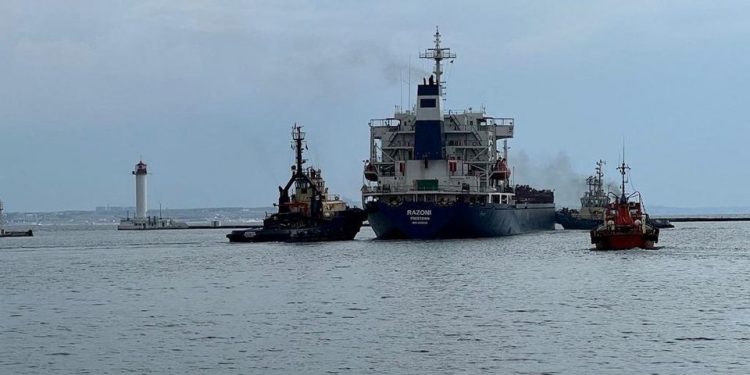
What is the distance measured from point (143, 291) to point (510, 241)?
4932 centimetres

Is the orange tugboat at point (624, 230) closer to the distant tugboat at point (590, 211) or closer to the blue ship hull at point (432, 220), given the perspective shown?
the blue ship hull at point (432, 220)

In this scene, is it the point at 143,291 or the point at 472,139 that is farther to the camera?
the point at 472,139

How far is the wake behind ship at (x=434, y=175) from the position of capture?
91.9m

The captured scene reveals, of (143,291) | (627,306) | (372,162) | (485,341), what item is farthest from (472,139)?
(485,341)

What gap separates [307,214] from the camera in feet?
328

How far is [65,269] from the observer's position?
246 feet

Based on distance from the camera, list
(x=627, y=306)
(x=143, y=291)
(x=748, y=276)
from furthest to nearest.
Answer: (x=748, y=276)
(x=143, y=291)
(x=627, y=306)

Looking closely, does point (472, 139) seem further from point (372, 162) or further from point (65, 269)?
point (65, 269)

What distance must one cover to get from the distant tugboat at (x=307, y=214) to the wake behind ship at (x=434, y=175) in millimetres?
3501

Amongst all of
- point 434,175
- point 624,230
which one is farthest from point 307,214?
point 624,230

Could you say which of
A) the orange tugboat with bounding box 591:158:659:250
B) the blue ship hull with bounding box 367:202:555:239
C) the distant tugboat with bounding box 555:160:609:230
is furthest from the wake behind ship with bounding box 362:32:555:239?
the distant tugboat with bounding box 555:160:609:230

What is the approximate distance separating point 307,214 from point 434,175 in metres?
11.2

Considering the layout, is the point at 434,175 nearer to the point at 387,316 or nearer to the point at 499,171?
the point at 499,171

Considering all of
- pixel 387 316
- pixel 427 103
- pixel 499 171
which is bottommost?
pixel 387 316
